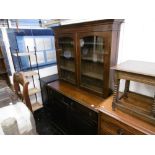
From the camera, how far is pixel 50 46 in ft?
7.88

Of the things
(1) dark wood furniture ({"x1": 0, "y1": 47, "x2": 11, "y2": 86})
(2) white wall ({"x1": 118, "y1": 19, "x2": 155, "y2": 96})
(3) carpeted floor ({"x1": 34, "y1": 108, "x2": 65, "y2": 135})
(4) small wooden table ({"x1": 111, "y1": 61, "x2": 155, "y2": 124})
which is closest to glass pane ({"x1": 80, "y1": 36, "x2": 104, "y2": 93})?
(2) white wall ({"x1": 118, "y1": 19, "x2": 155, "y2": 96})

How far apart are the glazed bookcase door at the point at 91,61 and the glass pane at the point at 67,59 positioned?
24cm

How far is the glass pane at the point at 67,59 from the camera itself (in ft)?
6.12

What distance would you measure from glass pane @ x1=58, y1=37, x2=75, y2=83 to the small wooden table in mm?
950

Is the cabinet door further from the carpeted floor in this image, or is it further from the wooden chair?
the carpeted floor

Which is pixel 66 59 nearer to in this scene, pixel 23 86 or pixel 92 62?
pixel 92 62

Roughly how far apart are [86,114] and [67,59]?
1016 millimetres

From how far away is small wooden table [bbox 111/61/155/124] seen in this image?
0.86 m

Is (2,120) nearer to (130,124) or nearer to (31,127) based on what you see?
(31,127)

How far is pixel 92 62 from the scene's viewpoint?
165 cm

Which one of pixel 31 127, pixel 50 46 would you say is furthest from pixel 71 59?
pixel 31 127
